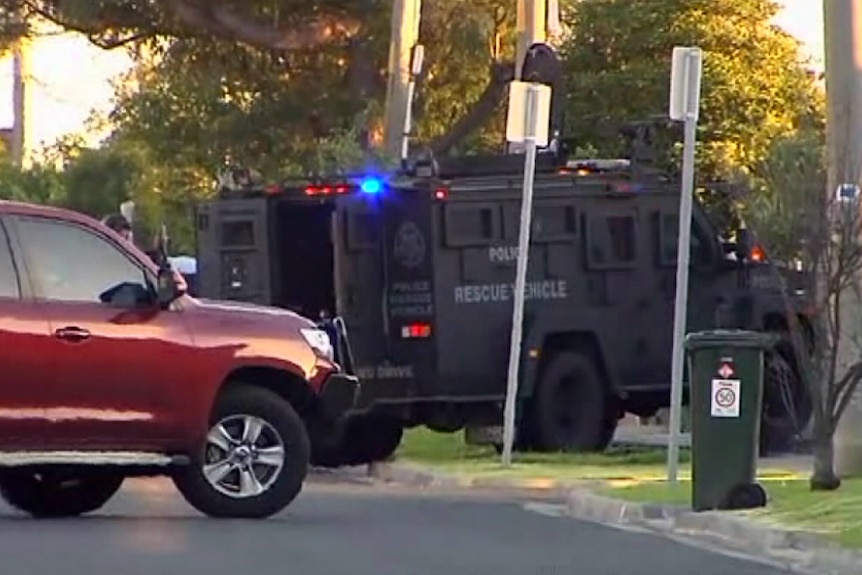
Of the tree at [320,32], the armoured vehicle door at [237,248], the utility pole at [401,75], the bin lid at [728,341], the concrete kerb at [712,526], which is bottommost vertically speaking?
the concrete kerb at [712,526]

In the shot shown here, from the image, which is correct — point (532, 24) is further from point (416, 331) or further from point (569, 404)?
point (416, 331)

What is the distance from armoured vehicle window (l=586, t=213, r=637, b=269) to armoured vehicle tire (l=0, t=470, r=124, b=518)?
6.73 metres

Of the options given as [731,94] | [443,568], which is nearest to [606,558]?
[443,568]

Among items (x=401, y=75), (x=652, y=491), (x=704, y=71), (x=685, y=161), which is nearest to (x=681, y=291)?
(x=685, y=161)

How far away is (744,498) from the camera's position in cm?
1501

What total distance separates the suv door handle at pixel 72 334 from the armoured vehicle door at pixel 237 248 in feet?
22.1

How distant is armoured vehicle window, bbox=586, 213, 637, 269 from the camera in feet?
70.1

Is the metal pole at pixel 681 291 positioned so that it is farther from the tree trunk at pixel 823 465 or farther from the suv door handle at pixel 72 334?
the suv door handle at pixel 72 334

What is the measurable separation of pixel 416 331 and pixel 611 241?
6.74ft

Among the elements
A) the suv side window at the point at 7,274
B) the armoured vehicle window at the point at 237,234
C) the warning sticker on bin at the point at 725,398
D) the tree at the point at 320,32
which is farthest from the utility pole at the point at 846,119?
the tree at the point at 320,32

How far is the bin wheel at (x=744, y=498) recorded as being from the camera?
14992 millimetres

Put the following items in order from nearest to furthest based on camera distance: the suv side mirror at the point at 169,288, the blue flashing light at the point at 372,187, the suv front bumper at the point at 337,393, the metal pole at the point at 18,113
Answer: the suv side mirror at the point at 169,288 → the suv front bumper at the point at 337,393 → the blue flashing light at the point at 372,187 → the metal pole at the point at 18,113

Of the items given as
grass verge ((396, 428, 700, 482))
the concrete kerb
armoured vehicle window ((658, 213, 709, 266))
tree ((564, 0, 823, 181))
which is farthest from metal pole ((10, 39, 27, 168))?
the concrete kerb

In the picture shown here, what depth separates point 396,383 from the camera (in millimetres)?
20641
